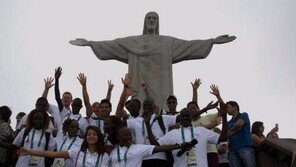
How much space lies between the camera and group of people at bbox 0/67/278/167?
619cm

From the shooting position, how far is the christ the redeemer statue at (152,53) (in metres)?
13.3

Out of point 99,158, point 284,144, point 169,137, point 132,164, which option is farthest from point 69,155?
point 284,144

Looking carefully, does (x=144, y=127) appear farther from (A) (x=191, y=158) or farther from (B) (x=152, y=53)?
(B) (x=152, y=53)

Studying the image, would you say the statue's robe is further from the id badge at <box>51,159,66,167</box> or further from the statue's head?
the id badge at <box>51,159,66,167</box>

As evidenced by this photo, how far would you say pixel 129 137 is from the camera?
628cm

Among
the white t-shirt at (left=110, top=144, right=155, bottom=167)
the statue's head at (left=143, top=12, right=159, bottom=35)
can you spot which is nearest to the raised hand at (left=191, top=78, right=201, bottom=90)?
the white t-shirt at (left=110, top=144, right=155, bottom=167)

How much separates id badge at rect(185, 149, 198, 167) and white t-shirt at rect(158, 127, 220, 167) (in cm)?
4

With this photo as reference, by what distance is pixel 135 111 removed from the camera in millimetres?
7285

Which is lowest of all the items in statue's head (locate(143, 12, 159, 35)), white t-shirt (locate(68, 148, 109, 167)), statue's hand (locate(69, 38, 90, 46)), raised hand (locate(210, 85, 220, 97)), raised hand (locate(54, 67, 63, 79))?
white t-shirt (locate(68, 148, 109, 167))

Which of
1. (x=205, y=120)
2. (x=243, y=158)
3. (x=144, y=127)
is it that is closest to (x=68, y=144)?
(x=144, y=127)

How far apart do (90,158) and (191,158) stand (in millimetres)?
1407

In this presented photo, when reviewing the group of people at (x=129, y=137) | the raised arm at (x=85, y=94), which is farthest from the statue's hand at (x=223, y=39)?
the raised arm at (x=85, y=94)

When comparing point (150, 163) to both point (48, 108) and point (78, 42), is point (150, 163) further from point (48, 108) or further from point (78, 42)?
point (78, 42)

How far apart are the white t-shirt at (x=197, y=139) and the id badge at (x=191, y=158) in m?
0.04
